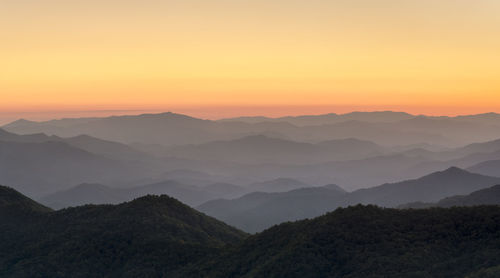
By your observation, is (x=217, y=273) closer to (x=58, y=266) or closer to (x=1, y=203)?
(x=58, y=266)

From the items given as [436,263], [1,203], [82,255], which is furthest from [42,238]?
[436,263]

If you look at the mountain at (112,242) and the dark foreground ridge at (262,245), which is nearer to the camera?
the dark foreground ridge at (262,245)

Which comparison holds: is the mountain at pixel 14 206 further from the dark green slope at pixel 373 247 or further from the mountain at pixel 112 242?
the dark green slope at pixel 373 247

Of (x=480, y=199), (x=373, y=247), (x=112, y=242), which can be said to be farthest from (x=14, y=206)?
(x=480, y=199)

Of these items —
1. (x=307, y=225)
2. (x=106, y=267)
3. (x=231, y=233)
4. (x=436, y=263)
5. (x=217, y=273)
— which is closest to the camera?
(x=436, y=263)

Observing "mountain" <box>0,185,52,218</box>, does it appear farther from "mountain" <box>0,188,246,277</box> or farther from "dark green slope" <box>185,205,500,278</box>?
"dark green slope" <box>185,205,500,278</box>

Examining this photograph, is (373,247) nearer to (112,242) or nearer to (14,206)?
(112,242)

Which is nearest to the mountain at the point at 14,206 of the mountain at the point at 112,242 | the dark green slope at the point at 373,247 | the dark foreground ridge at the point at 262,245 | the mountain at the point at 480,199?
the dark foreground ridge at the point at 262,245
